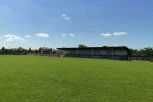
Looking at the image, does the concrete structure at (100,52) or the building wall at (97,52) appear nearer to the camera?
the concrete structure at (100,52)

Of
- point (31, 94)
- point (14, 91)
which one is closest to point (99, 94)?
point (31, 94)

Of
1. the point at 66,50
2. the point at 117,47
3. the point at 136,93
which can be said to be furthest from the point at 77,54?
the point at 136,93

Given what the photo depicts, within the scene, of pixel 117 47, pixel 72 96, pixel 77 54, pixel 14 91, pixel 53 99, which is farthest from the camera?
pixel 77 54

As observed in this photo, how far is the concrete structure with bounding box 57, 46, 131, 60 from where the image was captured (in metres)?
63.1

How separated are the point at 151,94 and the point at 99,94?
1806mm

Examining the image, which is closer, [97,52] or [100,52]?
[100,52]

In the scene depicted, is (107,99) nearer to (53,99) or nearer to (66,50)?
(53,99)

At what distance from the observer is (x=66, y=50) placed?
269 feet

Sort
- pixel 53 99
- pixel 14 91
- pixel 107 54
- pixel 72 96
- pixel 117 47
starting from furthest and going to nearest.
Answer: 1. pixel 107 54
2. pixel 117 47
3. pixel 14 91
4. pixel 72 96
5. pixel 53 99

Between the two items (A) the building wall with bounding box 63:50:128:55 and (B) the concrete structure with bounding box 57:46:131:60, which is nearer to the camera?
(B) the concrete structure with bounding box 57:46:131:60

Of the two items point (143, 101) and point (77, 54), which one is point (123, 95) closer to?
point (143, 101)

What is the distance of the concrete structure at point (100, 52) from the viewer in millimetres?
63053

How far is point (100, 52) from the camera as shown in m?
70.7

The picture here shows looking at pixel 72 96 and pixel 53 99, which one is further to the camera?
pixel 72 96
